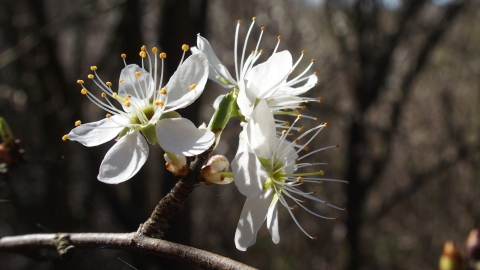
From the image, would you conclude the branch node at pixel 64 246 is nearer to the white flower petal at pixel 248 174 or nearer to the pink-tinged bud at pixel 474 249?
the white flower petal at pixel 248 174

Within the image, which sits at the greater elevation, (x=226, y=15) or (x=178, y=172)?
(x=178, y=172)

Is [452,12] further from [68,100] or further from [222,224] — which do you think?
[68,100]

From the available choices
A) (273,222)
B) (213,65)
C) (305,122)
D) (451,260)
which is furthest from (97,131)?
(305,122)

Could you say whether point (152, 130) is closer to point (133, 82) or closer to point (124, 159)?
point (124, 159)

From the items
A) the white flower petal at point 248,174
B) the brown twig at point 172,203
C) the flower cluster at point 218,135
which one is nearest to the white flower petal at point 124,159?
the flower cluster at point 218,135

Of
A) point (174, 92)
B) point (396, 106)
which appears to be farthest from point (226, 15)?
point (174, 92)

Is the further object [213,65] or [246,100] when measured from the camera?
[213,65]
